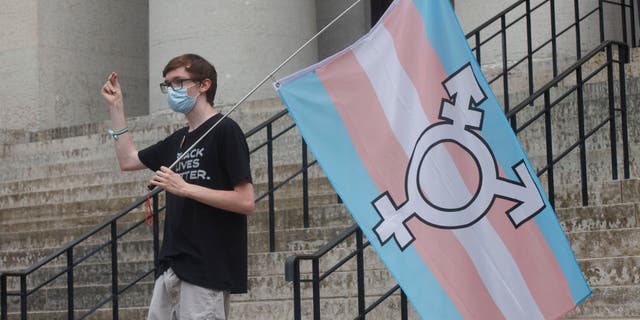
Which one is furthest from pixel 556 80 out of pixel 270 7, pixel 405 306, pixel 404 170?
pixel 270 7

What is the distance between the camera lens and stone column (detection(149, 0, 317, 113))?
12758 millimetres

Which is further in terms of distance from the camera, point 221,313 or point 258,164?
point 258,164

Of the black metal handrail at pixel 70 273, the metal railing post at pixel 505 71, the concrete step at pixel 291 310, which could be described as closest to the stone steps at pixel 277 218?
the concrete step at pixel 291 310

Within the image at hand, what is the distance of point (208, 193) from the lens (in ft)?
15.8

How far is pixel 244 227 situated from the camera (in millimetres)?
5016

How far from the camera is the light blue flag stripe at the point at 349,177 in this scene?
4637 mm

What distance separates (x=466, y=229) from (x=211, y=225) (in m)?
0.99

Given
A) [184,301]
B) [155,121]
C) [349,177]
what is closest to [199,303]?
[184,301]

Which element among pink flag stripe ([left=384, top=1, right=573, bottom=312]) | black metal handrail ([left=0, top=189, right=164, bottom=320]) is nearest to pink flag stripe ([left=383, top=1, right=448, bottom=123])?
pink flag stripe ([left=384, top=1, right=573, bottom=312])

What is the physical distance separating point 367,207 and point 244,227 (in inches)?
22.5

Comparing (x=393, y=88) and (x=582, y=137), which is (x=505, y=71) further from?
(x=393, y=88)

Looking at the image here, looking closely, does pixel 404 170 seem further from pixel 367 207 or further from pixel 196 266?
pixel 196 266

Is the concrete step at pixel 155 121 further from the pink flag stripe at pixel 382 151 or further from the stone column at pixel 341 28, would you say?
the pink flag stripe at pixel 382 151

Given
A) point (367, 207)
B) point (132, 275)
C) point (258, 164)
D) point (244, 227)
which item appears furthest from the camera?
point (258, 164)
